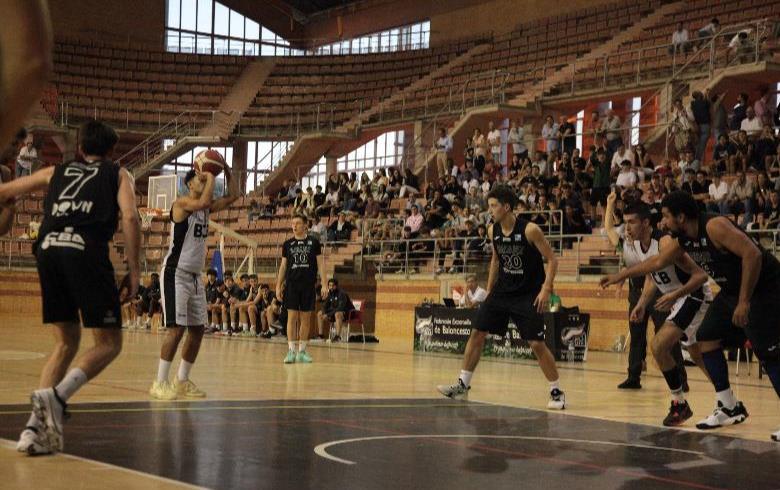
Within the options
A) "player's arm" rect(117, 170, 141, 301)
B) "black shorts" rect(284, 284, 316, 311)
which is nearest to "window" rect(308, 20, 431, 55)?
"black shorts" rect(284, 284, 316, 311)

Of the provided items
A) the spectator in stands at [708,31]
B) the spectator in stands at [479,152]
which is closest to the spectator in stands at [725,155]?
the spectator in stands at [708,31]

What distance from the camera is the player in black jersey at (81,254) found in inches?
222

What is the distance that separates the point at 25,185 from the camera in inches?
225

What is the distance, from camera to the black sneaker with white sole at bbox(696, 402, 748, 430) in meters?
8.04

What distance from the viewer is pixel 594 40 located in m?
34.1

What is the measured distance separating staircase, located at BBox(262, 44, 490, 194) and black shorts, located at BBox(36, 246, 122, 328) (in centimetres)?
3234

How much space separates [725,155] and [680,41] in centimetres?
775

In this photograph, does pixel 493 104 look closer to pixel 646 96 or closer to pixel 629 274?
pixel 646 96

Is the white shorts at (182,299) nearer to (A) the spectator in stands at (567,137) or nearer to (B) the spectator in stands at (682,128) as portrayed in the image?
(B) the spectator in stands at (682,128)

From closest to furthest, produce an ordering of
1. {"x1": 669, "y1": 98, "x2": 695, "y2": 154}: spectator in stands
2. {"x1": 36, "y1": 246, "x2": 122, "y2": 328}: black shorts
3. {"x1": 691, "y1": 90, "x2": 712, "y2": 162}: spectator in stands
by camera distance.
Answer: {"x1": 36, "y1": 246, "x2": 122, "y2": 328}: black shorts, {"x1": 691, "y1": 90, "x2": 712, "y2": 162}: spectator in stands, {"x1": 669, "y1": 98, "x2": 695, "y2": 154}: spectator in stands

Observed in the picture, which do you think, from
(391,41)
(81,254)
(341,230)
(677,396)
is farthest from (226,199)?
(391,41)

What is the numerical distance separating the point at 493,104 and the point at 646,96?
4535 millimetres

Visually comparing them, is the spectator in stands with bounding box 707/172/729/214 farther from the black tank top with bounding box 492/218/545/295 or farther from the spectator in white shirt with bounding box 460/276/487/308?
the black tank top with bounding box 492/218/545/295

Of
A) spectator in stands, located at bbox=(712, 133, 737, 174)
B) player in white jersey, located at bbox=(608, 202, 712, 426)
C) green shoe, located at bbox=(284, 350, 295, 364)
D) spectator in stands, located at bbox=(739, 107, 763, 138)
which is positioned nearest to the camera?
player in white jersey, located at bbox=(608, 202, 712, 426)
